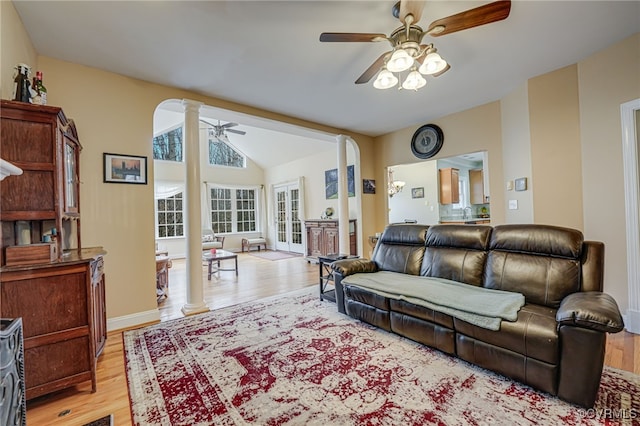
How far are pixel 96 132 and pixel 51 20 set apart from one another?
0.97 meters

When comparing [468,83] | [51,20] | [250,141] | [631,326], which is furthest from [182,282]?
[631,326]

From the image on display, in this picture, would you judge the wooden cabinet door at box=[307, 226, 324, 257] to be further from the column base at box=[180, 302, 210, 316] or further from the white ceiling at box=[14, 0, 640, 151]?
the white ceiling at box=[14, 0, 640, 151]

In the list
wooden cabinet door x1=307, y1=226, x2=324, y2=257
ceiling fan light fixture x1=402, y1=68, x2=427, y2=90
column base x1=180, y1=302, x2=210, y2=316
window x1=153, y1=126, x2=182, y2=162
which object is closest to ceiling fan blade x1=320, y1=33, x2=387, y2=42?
ceiling fan light fixture x1=402, y1=68, x2=427, y2=90

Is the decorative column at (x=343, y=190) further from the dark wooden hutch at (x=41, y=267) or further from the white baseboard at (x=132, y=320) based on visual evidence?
the dark wooden hutch at (x=41, y=267)

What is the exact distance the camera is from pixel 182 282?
4.73 meters

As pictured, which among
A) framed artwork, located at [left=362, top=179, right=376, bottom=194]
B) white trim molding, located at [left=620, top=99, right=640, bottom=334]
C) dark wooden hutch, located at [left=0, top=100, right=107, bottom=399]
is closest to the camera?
dark wooden hutch, located at [left=0, top=100, right=107, bottom=399]

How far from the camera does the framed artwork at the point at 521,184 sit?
3289 mm

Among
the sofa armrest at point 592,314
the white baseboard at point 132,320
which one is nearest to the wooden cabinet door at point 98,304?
the white baseboard at point 132,320

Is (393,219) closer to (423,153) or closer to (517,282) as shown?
(423,153)

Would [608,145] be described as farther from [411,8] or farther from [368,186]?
[368,186]

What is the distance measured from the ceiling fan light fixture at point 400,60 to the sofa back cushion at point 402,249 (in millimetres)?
1766

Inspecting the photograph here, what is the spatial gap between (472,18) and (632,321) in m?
3.00

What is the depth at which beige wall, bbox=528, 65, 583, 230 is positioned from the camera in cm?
287

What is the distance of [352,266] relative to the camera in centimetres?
302
